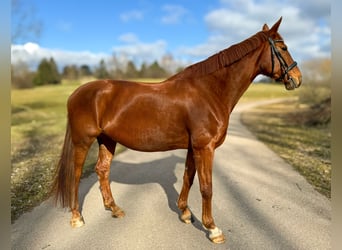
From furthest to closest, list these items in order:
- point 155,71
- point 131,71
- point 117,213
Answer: point 155,71, point 131,71, point 117,213

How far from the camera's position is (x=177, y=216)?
398 centimetres

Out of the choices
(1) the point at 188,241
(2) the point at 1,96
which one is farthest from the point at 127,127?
(2) the point at 1,96

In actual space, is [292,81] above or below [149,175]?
above

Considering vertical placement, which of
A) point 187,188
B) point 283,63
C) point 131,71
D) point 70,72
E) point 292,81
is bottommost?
point 187,188

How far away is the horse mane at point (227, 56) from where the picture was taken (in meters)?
3.38

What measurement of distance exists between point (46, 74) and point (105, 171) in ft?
205

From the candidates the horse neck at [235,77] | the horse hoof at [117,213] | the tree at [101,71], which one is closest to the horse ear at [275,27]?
the horse neck at [235,77]

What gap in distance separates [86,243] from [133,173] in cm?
280

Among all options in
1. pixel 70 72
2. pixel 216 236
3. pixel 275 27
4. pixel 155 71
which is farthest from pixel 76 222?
pixel 70 72

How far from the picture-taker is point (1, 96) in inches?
60.7

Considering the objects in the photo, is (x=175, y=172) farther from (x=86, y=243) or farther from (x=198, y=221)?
(x=86, y=243)

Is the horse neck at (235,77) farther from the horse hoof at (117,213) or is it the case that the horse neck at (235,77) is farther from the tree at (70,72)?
the tree at (70,72)

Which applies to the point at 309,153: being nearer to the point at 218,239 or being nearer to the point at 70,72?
the point at 218,239

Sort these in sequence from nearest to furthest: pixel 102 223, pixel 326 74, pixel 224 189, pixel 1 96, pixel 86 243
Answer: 1. pixel 1 96
2. pixel 86 243
3. pixel 102 223
4. pixel 224 189
5. pixel 326 74
